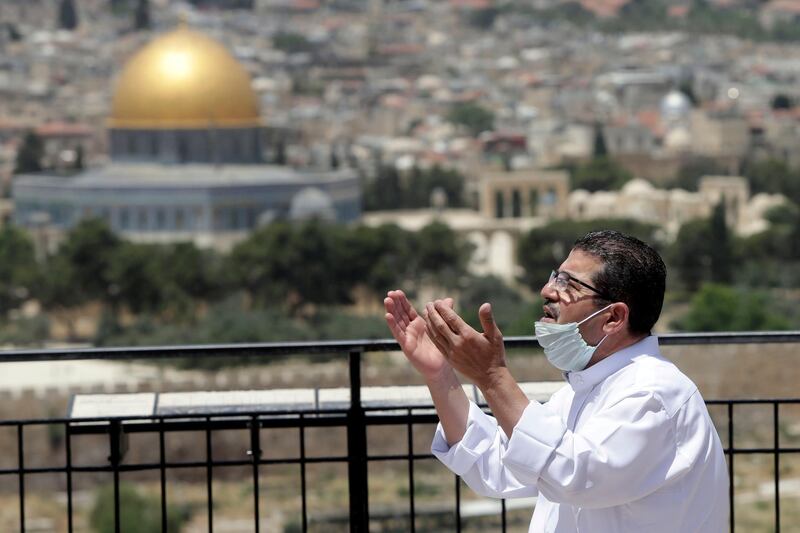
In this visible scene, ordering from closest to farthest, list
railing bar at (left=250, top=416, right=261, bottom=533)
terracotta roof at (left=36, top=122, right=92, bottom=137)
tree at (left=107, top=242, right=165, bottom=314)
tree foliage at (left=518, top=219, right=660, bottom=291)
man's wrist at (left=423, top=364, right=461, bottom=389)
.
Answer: man's wrist at (left=423, top=364, right=461, bottom=389)
railing bar at (left=250, top=416, right=261, bottom=533)
tree at (left=107, top=242, right=165, bottom=314)
tree foliage at (left=518, top=219, right=660, bottom=291)
terracotta roof at (left=36, top=122, right=92, bottom=137)

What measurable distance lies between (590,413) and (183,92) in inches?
1184

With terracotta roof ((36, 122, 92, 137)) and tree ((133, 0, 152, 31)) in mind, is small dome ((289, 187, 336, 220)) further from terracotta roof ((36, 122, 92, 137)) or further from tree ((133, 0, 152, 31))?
tree ((133, 0, 152, 31))

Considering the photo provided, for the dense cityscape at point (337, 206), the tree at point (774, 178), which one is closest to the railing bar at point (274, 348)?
the dense cityscape at point (337, 206)

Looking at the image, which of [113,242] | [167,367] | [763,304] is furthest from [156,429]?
[113,242]

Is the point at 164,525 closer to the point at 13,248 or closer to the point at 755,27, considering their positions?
the point at 13,248

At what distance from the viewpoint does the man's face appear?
1931 millimetres

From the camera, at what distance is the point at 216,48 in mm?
32188

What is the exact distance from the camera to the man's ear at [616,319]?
1924 millimetres

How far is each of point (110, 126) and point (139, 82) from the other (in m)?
0.94

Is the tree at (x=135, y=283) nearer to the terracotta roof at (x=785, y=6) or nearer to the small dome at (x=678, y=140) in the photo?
the small dome at (x=678, y=140)

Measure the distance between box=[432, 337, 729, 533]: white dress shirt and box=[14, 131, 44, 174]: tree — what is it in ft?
147

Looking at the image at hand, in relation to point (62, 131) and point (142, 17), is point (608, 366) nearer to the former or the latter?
point (62, 131)

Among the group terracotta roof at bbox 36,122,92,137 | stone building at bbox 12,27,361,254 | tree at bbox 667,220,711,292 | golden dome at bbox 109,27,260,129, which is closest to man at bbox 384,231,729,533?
tree at bbox 667,220,711,292

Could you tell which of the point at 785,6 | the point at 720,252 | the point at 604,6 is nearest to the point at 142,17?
the point at 604,6
